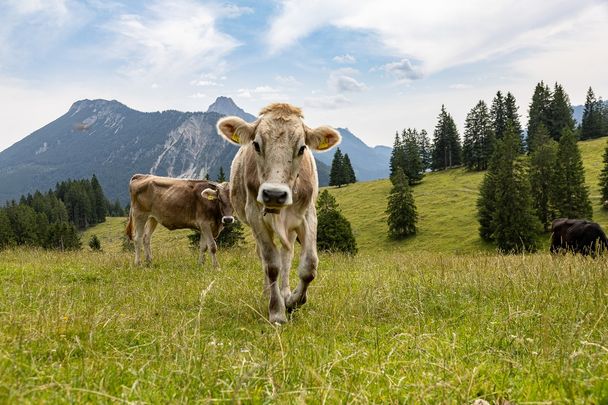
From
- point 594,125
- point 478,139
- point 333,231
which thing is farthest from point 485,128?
point 333,231

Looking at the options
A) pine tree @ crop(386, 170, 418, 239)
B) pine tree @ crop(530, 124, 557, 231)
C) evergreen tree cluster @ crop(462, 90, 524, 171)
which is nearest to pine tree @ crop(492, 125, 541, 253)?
pine tree @ crop(530, 124, 557, 231)

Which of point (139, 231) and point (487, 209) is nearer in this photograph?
point (139, 231)

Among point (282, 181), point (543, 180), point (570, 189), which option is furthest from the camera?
point (543, 180)

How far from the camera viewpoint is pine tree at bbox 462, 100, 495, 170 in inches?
3780

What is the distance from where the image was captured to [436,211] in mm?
77438

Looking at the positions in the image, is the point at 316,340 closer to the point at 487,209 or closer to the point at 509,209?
the point at 509,209

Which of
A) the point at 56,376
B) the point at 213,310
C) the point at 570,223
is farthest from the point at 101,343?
the point at 570,223

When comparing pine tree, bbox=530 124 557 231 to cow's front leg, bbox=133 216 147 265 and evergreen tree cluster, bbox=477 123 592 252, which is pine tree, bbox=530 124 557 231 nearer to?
evergreen tree cluster, bbox=477 123 592 252

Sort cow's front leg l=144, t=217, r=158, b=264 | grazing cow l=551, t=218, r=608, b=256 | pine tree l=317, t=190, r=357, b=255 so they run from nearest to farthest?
cow's front leg l=144, t=217, r=158, b=264, grazing cow l=551, t=218, r=608, b=256, pine tree l=317, t=190, r=357, b=255

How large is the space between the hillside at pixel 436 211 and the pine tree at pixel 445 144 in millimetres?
5277

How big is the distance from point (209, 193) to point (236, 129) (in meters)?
8.41

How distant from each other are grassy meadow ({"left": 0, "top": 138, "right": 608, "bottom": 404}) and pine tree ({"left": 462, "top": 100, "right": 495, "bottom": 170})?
93.4m

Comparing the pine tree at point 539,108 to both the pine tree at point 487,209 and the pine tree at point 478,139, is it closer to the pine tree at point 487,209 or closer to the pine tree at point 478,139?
the pine tree at point 478,139

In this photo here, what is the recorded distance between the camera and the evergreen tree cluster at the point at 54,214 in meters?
82.1
